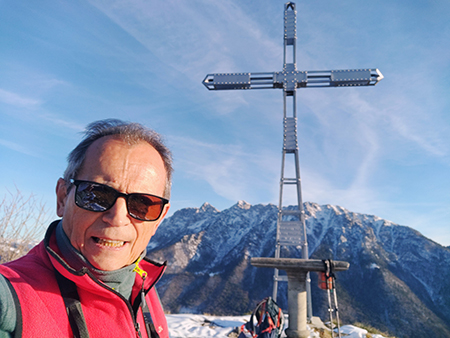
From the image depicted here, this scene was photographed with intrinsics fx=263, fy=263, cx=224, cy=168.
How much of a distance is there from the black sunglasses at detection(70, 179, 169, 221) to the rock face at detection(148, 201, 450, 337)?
167ft

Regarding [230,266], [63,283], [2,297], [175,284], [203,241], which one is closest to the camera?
[2,297]

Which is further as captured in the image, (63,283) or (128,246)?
(128,246)

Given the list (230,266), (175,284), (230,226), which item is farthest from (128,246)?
(230,226)

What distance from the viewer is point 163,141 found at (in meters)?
1.54

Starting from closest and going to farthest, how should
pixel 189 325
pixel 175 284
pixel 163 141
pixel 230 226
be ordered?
pixel 163 141 → pixel 189 325 → pixel 175 284 → pixel 230 226

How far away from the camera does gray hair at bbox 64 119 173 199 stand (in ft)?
4.31

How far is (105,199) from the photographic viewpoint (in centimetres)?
120

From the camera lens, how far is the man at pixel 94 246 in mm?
953

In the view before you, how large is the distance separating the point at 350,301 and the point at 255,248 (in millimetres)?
36953

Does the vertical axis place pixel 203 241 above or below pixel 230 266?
above

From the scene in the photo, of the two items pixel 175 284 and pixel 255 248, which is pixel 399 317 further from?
pixel 175 284

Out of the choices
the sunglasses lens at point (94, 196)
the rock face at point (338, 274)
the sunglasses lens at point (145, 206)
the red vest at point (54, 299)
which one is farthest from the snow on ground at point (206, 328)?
the rock face at point (338, 274)

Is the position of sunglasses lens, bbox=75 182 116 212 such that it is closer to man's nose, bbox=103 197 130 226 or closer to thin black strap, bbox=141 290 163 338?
man's nose, bbox=103 197 130 226

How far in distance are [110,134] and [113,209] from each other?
41 centimetres
